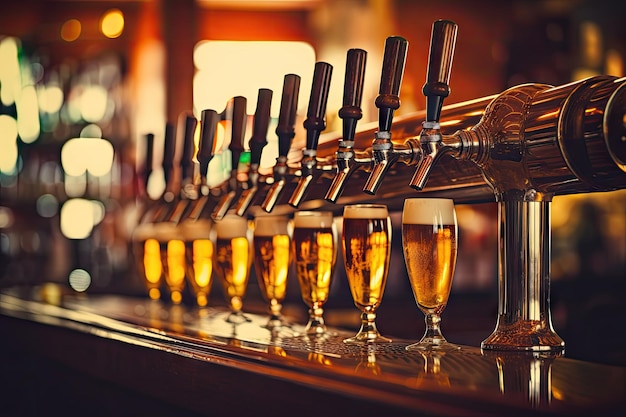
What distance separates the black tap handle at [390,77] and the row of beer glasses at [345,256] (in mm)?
137

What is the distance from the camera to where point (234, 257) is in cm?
194

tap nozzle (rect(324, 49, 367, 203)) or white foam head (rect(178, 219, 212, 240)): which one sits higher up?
tap nozzle (rect(324, 49, 367, 203))

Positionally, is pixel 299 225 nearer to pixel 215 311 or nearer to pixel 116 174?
pixel 215 311

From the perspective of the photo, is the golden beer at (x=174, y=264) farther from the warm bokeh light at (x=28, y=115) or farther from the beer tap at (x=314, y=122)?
the warm bokeh light at (x=28, y=115)

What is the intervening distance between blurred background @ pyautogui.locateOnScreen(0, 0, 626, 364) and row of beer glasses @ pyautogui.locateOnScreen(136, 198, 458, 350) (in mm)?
3092

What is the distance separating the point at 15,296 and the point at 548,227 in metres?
2.09

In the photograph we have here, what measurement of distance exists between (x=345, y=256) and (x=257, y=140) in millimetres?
456

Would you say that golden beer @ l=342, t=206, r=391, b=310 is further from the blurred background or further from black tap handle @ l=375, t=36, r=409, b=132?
the blurred background

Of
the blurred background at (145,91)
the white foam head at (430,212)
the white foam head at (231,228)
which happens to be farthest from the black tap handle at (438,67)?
the blurred background at (145,91)

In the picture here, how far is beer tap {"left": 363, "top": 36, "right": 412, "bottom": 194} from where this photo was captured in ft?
4.40

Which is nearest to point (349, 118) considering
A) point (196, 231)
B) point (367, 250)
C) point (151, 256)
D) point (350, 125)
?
A: point (350, 125)

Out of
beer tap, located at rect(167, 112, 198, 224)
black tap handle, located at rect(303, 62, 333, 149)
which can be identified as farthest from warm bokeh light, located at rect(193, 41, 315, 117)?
black tap handle, located at rect(303, 62, 333, 149)

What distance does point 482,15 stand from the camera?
5.89 meters

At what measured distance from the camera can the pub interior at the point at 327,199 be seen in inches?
44.7
